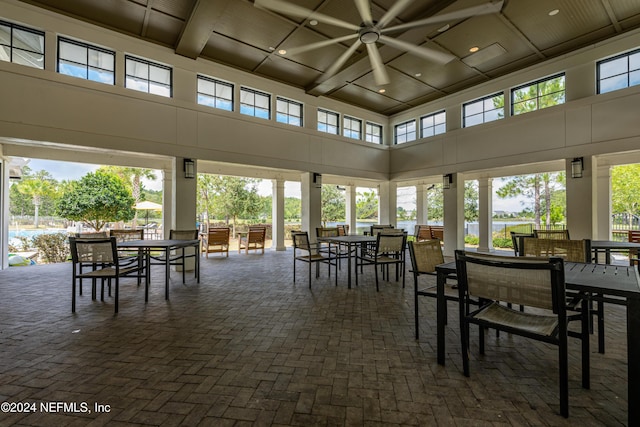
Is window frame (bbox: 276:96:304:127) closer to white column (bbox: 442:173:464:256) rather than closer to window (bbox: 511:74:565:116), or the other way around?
white column (bbox: 442:173:464:256)

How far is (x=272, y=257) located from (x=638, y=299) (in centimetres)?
782

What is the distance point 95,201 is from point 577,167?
13.3 metres

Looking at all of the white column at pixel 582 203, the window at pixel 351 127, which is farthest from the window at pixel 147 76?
the white column at pixel 582 203

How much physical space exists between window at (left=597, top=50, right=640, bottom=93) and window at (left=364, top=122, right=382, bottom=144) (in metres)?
5.98

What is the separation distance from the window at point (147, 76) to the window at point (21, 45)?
1.33m

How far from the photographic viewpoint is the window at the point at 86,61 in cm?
549

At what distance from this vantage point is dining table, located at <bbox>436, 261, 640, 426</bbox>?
1581 millimetres

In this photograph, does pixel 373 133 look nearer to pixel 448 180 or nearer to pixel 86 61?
pixel 448 180

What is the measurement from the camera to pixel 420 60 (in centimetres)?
679

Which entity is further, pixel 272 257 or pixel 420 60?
pixel 272 257

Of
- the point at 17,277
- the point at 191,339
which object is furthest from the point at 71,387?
the point at 17,277

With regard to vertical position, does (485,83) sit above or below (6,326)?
above

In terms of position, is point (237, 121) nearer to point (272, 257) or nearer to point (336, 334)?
point (272, 257)

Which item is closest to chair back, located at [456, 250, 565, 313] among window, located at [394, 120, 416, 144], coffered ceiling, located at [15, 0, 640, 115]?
coffered ceiling, located at [15, 0, 640, 115]
